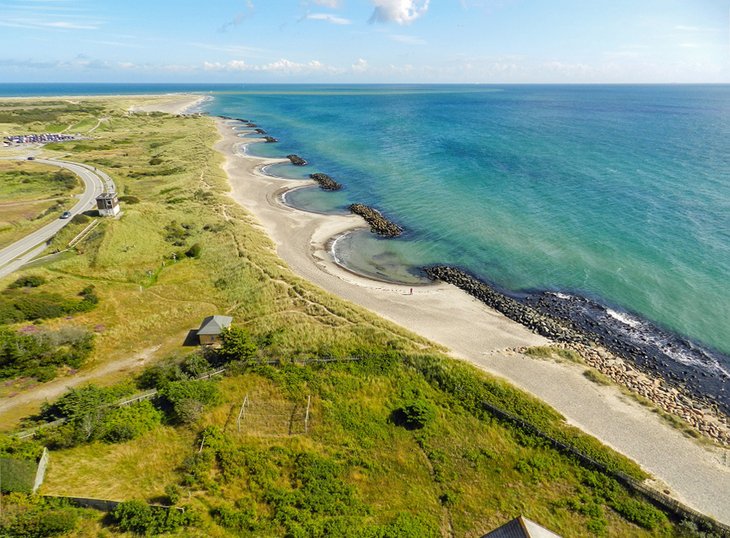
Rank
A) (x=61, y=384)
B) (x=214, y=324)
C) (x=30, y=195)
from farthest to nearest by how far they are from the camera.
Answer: (x=30, y=195), (x=214, y=324), (x=61, y=384)

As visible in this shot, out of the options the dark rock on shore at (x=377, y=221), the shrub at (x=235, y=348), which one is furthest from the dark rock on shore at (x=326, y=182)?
the shrub at (x=235, y=348)

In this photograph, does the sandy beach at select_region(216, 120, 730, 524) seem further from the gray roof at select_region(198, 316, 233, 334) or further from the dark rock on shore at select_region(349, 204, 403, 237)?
the gray roof at select_region(198, 316, 233, 334)

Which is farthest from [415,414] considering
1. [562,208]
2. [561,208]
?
[562,208]

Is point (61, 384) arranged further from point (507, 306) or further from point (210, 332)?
point (507, 306)

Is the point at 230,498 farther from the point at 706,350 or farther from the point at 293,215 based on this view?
the point at 293,215

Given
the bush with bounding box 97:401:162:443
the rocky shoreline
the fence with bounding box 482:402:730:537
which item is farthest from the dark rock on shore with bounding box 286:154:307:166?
the fence with bounding box 482:402:730:537

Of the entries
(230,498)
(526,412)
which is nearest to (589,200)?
(526,412)
